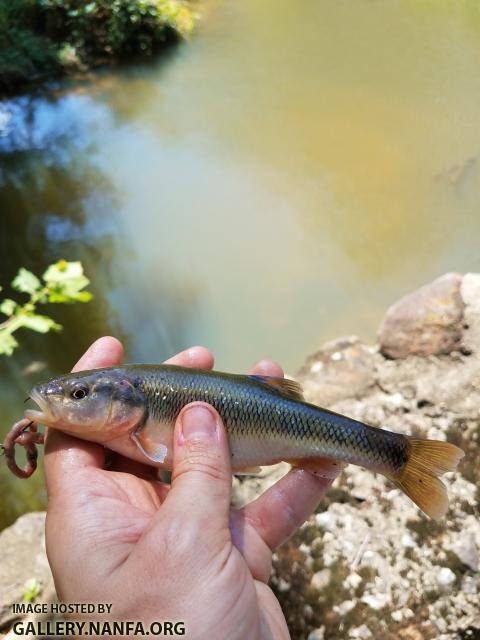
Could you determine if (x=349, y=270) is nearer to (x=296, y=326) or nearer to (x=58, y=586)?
(x=296, y=326)

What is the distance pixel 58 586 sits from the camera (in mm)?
2006

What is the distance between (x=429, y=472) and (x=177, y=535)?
1242 mm

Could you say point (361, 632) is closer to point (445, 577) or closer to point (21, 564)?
point (445, 577)

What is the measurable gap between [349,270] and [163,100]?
6.37 metres

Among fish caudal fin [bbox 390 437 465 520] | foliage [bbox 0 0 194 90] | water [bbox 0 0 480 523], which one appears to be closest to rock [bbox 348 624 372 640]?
fish caudal fin [bbox 390 437 465 520]

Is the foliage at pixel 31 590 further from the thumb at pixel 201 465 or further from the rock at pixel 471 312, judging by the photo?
the rock at pixel 471 312

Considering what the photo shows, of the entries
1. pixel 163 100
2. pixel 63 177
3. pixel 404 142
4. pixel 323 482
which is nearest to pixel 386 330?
pixel 323 482

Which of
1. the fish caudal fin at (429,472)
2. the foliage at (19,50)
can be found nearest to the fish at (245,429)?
the fish caudal fin at (429,472)

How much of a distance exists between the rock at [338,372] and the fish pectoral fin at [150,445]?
229 centimetres

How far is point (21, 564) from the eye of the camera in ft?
11.8

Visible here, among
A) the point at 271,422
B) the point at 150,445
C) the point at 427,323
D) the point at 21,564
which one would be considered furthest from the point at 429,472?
the point at 21,564

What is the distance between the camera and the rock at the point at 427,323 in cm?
446

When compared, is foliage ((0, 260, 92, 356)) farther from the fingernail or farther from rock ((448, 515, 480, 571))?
rock ((448, 515, 480, 571))

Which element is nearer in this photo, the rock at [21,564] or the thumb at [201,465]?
the thumb at [201,465]
